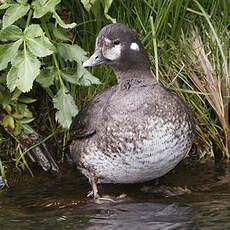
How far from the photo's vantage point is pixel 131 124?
3.48m

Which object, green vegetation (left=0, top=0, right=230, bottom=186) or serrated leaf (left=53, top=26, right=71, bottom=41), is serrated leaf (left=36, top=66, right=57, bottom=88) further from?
serrated leaf (left=53, top=26, right=71, bottom=41)

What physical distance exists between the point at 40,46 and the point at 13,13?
1.08 ft

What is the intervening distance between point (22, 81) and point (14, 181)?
1.07 m

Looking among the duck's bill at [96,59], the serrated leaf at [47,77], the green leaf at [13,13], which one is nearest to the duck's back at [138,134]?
the duck's bill at [96,59]

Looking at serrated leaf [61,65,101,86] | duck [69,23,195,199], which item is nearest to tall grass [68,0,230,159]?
serrated leaf [61,65,101,86]

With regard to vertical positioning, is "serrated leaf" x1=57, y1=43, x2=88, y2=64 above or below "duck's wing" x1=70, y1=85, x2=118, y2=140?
above

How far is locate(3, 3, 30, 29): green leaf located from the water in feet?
4.12

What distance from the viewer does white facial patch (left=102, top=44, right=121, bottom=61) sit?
3.62 m

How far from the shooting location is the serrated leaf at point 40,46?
342 centimetres

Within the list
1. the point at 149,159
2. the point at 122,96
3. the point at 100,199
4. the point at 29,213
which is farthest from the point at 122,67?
the point at 29,213

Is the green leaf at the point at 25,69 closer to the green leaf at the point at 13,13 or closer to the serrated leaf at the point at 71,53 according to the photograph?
the green leaf at the point at 13,13

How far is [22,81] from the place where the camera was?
341 centimetres

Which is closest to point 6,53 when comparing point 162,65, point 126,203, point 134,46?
point 134,46

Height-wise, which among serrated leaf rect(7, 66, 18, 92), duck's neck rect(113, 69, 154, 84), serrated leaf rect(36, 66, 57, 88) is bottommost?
duck's neck rect(113, 69, 154, 84)
